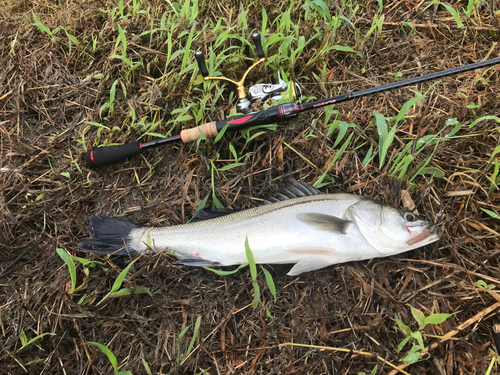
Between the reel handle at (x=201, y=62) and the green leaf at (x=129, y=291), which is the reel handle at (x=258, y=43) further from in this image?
the green leaf at (x=129, y=291)

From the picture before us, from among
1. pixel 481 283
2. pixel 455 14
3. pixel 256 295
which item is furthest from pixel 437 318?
pixel 455 14

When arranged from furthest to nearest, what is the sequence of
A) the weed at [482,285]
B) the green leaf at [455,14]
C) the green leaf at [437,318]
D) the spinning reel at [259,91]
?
the green leaf at [455,14], the spinning reel at [259,91], the weed at [482,285], the green leaf at [437,318]

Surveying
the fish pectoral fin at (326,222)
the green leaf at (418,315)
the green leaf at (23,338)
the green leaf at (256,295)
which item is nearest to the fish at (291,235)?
the fish pectoral fin at (326,222)

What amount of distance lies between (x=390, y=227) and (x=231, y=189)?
1414mm

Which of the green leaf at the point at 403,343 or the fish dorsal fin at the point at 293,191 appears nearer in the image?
the green leaf at the point at 403,343

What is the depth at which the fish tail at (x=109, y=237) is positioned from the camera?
2562 mm

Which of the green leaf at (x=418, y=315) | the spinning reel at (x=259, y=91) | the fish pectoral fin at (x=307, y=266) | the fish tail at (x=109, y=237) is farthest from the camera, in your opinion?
the spinning reel at (x=259, y=91)

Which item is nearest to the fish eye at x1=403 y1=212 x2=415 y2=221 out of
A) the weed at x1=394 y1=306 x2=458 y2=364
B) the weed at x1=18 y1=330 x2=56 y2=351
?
the weed at x1=394 y1=306 x2=458 y2=364

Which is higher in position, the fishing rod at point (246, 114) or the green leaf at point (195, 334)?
the fishing rod at point (246, 114)

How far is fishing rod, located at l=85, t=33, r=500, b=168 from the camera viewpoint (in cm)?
252

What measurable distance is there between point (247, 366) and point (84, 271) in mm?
1600

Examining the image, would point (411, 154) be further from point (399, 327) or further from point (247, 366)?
point (247, 366)

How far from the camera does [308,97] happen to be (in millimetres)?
2869

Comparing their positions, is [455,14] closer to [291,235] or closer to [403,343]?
[291,235]
